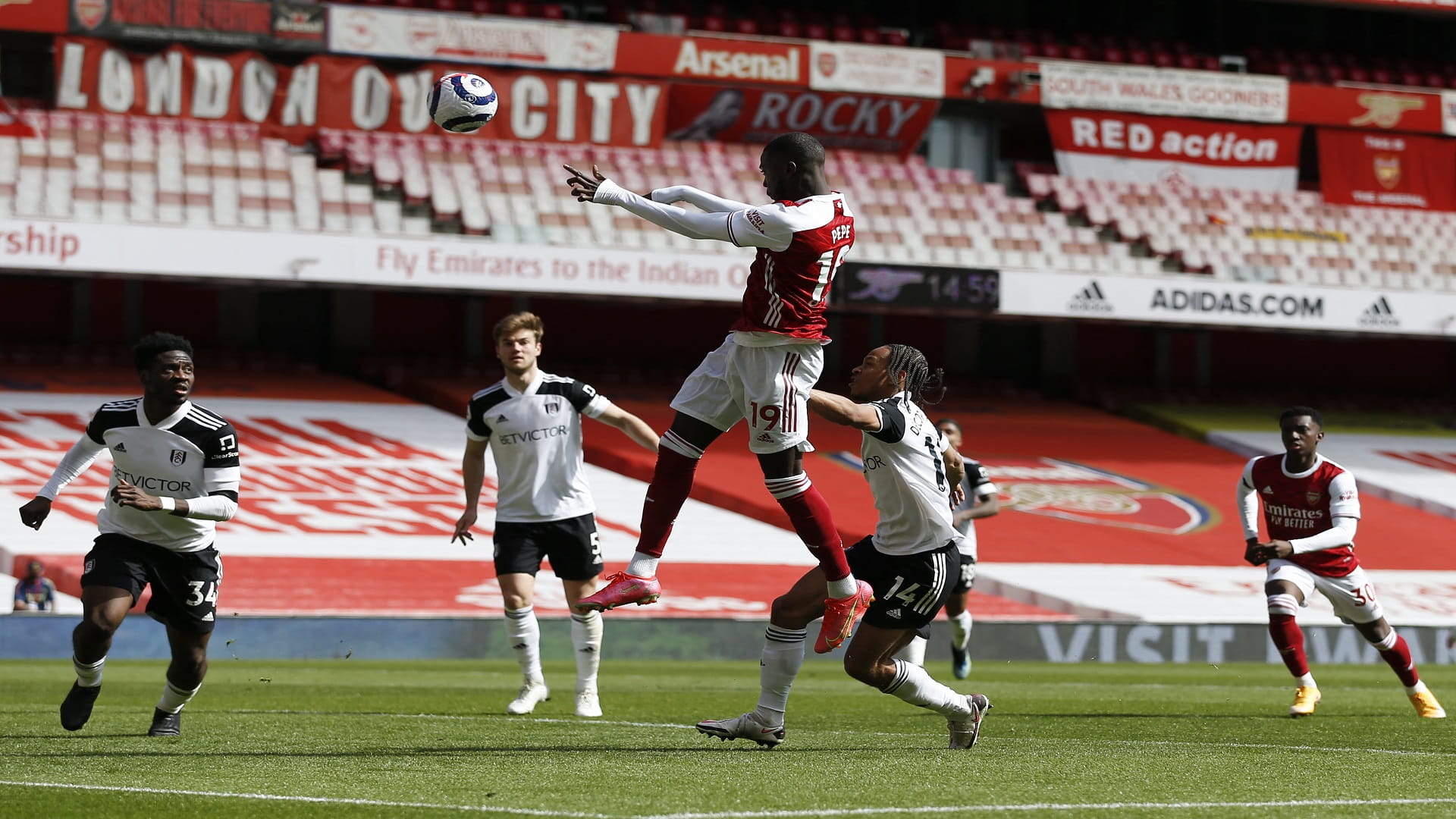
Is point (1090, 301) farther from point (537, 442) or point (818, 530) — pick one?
point (818, 530)

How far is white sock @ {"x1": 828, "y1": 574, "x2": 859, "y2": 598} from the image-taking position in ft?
23.9

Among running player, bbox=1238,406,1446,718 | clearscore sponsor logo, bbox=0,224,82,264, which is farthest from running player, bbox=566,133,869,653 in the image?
clearscore sponsor logo, bbox=0,224,82,264

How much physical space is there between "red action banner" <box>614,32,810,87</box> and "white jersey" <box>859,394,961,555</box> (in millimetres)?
23207

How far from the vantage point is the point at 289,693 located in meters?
12.2

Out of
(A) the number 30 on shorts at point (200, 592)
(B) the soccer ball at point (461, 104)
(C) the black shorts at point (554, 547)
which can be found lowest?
(C) the black shorts at point (554, 547)

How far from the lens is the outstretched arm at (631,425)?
9248mm

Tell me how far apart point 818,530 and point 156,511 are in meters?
2.92

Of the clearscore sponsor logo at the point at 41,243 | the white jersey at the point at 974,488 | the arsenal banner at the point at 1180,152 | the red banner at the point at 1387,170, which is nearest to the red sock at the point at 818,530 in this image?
the white jersey at the point at 974,488

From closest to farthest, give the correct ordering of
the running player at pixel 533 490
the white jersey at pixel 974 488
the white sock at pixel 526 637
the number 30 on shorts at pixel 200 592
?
the number 30 on shorts at pixel 200 592
the running player at pixel 533 490
the white sock at pixel 526 637
the white jersey at pixel 974 488

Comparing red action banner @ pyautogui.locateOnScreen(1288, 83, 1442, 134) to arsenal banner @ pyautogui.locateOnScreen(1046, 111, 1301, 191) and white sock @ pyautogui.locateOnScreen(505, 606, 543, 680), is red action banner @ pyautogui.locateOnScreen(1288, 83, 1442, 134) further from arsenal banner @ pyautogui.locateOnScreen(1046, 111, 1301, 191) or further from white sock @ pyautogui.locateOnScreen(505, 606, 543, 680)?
white sock @ pyautogui.locateOnScreen(505, 606, 543, 680)

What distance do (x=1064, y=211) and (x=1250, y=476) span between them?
835 inches

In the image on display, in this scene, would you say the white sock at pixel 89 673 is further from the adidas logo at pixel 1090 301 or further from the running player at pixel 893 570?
the adidas logo at pixel 1090 301

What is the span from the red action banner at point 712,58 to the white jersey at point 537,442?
20.6 m

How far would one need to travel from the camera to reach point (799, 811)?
17.9ft
